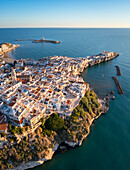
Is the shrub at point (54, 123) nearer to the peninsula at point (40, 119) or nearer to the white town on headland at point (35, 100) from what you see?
the peninsula at point (40, 119)

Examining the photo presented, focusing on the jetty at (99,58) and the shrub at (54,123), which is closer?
the shrub at (54,123)

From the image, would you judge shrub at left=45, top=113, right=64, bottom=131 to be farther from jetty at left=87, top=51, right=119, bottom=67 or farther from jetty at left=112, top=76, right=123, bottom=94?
jetty at left=87, top=51, right=119, bottom=67

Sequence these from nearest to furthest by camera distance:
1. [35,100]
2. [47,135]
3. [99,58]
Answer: [47,135] → [35,100] → [99,58]

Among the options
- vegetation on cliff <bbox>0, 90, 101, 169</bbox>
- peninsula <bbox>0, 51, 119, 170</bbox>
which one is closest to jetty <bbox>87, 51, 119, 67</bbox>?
peninsula <bbox>0, 51, 119, 170</bbox>

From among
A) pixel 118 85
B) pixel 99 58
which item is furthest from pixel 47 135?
pixel 99 58

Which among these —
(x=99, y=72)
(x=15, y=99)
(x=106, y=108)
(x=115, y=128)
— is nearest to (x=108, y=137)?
(x=115, y=128)

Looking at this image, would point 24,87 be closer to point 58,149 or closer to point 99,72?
point 58,149

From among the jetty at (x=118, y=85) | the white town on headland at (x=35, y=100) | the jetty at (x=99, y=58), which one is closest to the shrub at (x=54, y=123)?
the white town on headland at (x=35, y=100)

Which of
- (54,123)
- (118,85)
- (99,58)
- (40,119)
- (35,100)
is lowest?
(118,85)

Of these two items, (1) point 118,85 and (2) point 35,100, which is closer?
(2) point 35,100

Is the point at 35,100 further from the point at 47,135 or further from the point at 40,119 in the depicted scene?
the point at 47,135

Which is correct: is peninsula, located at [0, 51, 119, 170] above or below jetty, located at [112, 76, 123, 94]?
above
